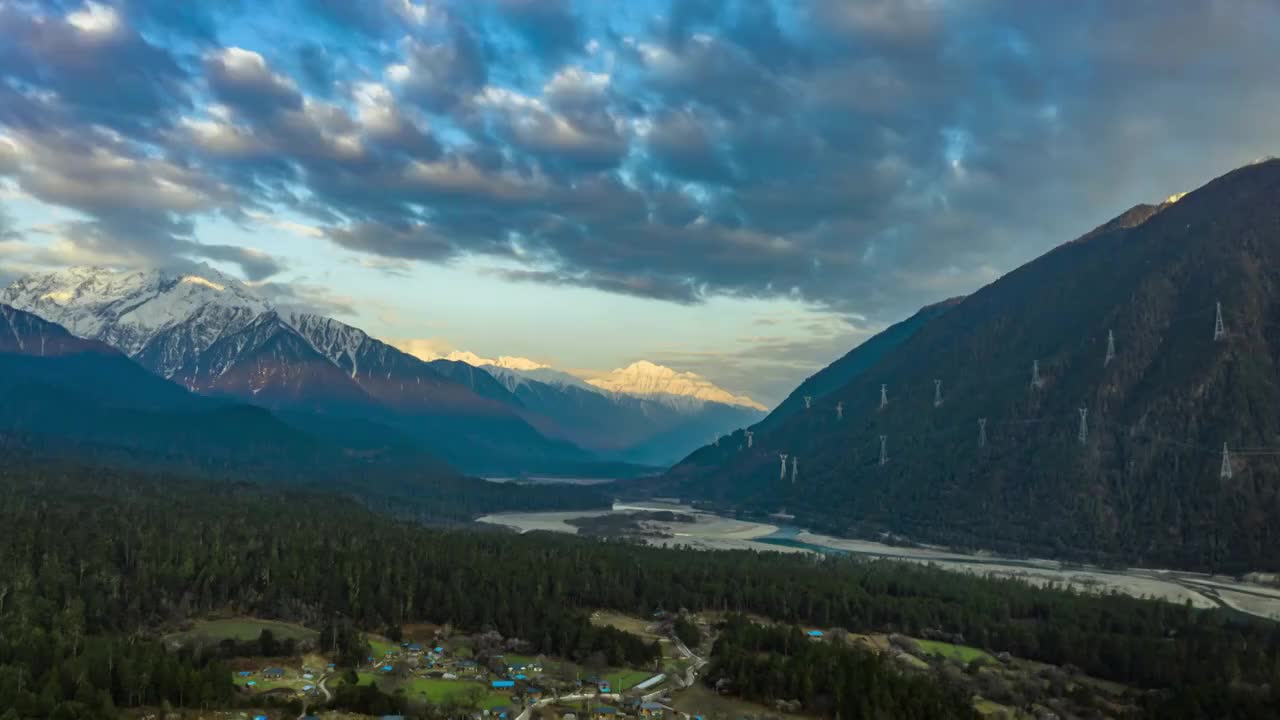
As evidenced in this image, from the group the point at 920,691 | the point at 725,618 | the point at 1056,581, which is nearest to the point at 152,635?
the point at 725,618

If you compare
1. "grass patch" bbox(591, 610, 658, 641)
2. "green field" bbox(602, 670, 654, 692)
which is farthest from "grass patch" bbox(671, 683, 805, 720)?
"grass patch" bbox(591, 610, 658, 641)

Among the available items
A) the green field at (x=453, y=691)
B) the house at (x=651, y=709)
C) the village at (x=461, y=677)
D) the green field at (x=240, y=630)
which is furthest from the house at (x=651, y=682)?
the green field at (x=240, y=630)

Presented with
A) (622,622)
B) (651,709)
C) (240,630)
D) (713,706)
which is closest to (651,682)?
(713,706)

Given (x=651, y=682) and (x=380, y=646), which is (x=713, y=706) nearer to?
(x=651, y=682)

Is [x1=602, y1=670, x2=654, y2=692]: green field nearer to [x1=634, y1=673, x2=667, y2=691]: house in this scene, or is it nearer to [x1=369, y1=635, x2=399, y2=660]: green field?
[x1=634, y1=673, x2=667, y2=691]: house

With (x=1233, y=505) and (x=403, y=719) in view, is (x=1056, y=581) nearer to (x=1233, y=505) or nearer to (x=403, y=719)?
(x=1233, y=505)

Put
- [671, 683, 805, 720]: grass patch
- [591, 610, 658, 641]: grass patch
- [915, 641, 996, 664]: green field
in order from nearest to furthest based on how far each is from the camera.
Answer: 1. [671, 683, 805, 720]: grass patch
2. [915, 641, 996, 664]: green field
3. [591, 610, 658, 641]: grass patch

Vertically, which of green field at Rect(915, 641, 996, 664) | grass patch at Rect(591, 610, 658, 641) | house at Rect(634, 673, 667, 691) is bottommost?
house at Rect(634, 673, 667, 691)
